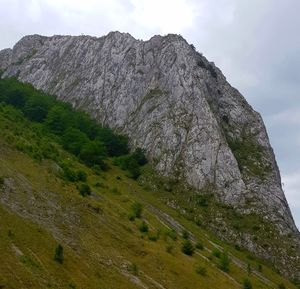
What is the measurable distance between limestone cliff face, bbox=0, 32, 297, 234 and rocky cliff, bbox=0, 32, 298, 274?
204mm

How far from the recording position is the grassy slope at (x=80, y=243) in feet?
121

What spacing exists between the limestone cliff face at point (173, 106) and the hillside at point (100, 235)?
8743 mm

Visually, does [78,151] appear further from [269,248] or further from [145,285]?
[145,285]

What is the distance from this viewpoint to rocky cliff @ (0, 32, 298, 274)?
298ft

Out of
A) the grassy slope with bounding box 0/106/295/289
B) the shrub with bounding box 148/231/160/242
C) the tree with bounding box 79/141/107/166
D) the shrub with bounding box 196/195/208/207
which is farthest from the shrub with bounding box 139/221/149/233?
the tree with bounding box 79/141/107/166

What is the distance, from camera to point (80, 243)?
44156 millimetres

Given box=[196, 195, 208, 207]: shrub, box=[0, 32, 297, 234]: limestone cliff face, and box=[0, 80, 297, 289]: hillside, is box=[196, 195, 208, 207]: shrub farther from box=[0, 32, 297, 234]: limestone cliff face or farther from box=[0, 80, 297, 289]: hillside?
box=[0, 32, 297, 234]: limestone cliff face

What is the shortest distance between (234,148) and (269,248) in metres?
29.9

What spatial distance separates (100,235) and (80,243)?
4296 millimetres

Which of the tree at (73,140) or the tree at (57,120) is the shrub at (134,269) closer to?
the tree at (73,140)

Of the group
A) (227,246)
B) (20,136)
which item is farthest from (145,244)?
(20,136)

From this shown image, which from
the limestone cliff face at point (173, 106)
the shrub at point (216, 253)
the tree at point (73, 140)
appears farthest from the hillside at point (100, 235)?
the limestone cliff face at point (173, 106)

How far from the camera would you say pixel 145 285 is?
41750 millimetres

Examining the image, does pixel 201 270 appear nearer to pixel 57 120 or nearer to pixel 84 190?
pixel 84 190
